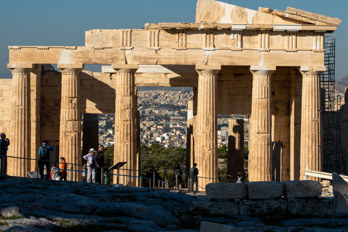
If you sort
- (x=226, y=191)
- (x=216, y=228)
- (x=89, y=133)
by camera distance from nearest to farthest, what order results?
1. (x=216, y=228)
2. (x=226, y=191)
3. (x=89, y=133)

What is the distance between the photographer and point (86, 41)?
34875 millimetres

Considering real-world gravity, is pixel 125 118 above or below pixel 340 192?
above

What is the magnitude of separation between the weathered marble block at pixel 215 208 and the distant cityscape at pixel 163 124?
243ft

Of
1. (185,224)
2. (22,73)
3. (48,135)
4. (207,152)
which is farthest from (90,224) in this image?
(48,135)

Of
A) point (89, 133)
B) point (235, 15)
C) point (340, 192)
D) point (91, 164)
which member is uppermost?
point (235, 15)

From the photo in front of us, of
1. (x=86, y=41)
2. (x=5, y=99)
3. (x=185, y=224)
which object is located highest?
(x=86, y=41)

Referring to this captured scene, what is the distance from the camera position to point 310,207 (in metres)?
21.0

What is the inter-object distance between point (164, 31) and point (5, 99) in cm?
1101

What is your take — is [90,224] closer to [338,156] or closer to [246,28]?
[246,28]

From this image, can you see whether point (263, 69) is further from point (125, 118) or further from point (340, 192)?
point (340, 192)

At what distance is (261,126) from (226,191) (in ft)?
46.0

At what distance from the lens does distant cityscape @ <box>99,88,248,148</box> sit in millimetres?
111812

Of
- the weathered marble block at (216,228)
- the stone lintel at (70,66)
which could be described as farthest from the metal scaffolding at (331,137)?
the weathered marble block at (216,228)

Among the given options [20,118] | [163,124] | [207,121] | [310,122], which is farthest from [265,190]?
[163,124]
